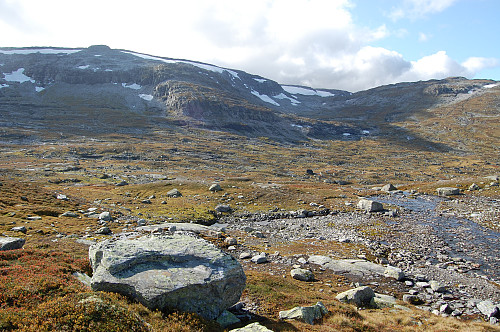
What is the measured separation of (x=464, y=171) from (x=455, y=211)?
322 feet

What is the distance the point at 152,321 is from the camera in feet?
39.4

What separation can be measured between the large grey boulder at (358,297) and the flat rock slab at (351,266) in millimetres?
5552

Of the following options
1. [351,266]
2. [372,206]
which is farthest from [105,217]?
[372,206]

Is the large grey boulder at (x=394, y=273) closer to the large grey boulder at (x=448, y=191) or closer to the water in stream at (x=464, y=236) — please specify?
the water in stream at (x=464, y=236)

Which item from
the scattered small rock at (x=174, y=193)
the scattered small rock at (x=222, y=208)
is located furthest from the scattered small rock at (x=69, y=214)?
the scattered small rock at (x=174, y=193)

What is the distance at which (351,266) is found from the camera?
92.1 feet

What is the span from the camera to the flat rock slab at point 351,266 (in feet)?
88.3

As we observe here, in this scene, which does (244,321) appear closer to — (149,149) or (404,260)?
(404,260)

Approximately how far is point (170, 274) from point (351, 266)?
68.0ft

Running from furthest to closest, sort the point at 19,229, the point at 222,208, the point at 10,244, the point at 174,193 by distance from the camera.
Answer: the point at 174,193 → the point at 222,208 → the point at 19,229 → the point at 10,244

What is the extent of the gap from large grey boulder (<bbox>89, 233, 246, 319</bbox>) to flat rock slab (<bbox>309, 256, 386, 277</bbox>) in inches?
615

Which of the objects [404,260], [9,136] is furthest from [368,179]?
[9,136]

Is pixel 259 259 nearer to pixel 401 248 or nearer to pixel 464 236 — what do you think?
pixel 401 248

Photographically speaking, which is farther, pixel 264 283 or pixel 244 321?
pixel 264 283
